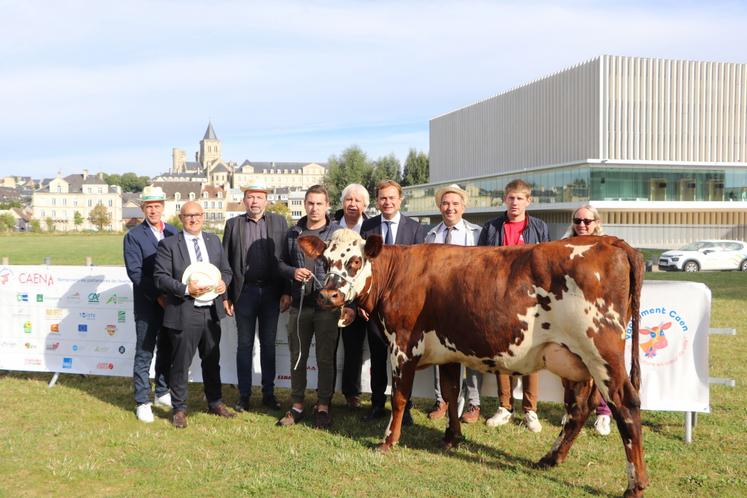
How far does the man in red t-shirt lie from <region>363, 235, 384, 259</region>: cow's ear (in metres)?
1.62

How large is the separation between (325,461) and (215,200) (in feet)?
546

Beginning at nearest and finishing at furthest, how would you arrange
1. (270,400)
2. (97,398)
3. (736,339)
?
1. (270,400)
2. (97,398)
3. (736,339)

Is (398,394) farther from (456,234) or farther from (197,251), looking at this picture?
(197,251)

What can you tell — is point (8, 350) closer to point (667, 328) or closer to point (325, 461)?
point (325, 461)

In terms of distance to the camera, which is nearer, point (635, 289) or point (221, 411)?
point (635, 289)

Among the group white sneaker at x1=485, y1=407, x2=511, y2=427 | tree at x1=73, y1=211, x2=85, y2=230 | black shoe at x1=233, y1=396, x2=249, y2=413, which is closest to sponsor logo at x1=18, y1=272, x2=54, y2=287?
black shoe at x1=233, y1=396, x2=249, y2=413

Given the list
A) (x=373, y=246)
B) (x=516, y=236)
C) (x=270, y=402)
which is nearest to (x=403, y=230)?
(x=516, y=236)

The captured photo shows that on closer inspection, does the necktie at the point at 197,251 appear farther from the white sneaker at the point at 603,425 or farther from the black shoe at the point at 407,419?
the white sneaker at the point at 603,425

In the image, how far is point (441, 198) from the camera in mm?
6973

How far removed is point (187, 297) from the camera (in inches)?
267

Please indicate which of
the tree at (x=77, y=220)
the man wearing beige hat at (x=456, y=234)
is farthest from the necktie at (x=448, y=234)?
the tree at (x=77, y=220)

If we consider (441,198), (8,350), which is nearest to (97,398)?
(8,350)

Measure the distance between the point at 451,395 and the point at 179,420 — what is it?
2.90m

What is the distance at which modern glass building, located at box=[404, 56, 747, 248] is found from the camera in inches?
2016
